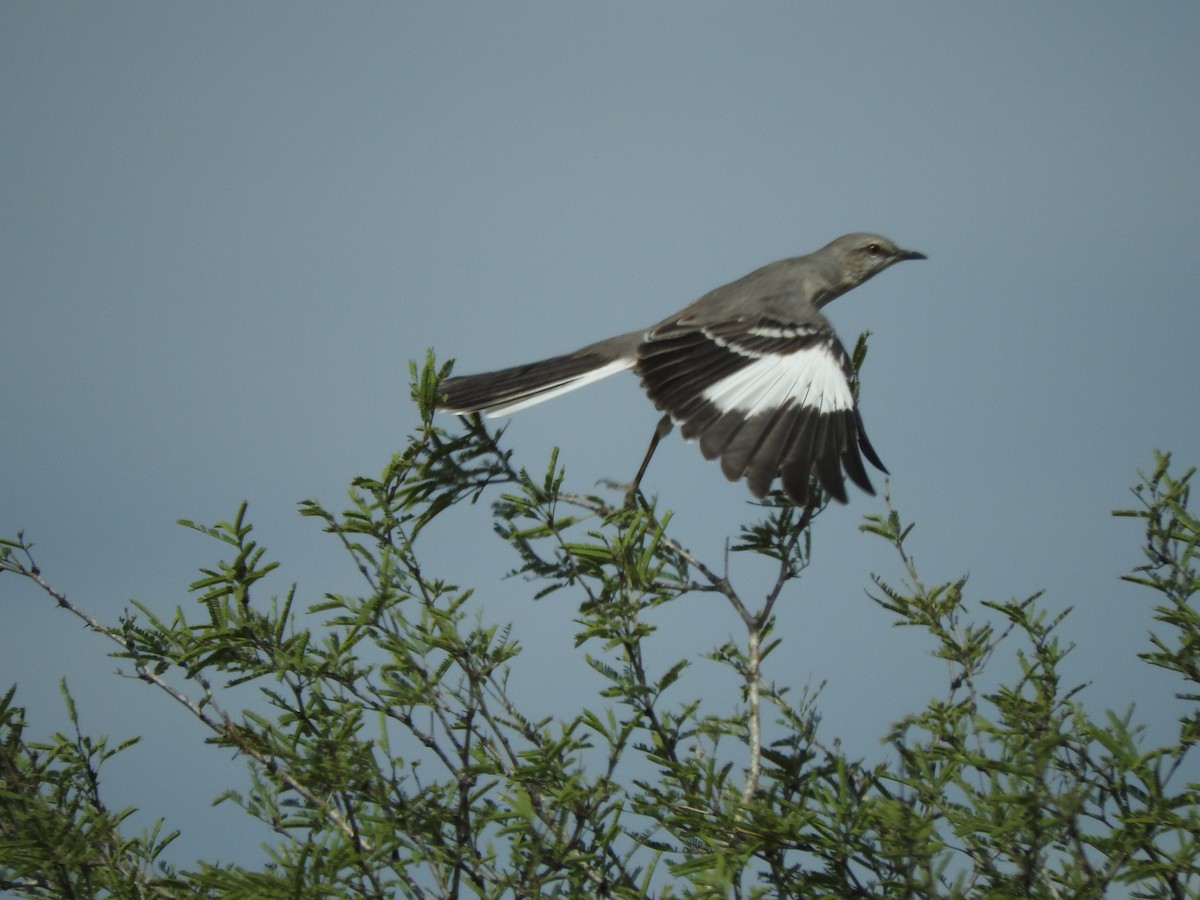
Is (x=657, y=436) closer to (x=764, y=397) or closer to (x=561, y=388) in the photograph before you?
(x=561, y=388)

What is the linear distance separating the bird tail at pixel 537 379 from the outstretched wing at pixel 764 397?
23 centimetres

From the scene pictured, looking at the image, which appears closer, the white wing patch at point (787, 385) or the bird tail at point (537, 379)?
the white wing patch at point (787, 385)

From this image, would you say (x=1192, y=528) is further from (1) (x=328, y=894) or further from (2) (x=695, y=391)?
(1) (x=328, y=894)

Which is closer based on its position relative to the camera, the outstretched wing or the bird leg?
the outstretched wing

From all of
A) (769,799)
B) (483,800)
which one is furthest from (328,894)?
(769,799)

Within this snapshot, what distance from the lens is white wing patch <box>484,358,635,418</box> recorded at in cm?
439

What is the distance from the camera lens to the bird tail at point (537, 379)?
172 inches

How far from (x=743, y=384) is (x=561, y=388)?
0.80 meters

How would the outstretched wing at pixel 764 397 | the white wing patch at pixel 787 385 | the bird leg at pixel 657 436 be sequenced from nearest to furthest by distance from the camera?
1. the outstretched wing at pixel 764 397
2. the white wing patch at pixel 787 385
3. the bird leg at pixel 657 436

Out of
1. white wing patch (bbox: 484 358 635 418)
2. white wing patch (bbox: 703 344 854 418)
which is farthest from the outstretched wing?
white wing patch (bbox: 484 358 635 418)

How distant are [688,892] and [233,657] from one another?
1.36 meters

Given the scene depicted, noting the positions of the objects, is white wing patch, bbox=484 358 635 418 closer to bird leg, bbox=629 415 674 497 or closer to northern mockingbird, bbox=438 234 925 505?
northern mockingbird, bbox=438 234 925 505

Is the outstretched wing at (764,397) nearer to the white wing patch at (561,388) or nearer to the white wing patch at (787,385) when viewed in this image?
the white wing patch at (787,385)

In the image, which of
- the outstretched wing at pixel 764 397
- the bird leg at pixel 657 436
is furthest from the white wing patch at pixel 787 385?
the bird leg at pixel 657 436
